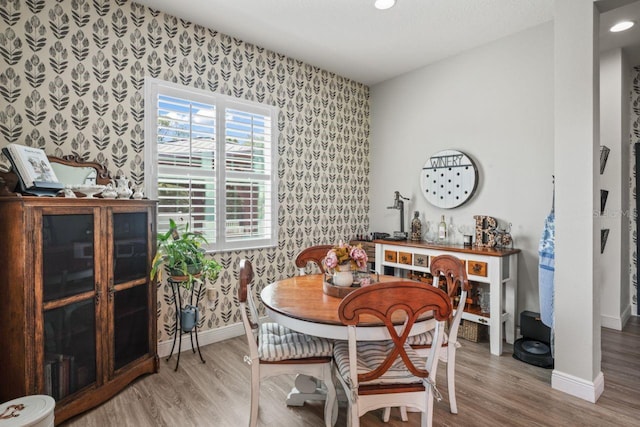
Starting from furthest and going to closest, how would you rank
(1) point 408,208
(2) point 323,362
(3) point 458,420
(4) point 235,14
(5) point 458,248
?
(1) point 408,208, (5) point 458,248, (4) point 235,14, (3) point 458,420, (2) point 323,362

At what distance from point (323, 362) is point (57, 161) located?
7.60 ft

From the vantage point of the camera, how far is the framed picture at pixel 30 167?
81.6 inches

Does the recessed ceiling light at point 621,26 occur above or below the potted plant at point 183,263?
above

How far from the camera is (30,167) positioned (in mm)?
2119

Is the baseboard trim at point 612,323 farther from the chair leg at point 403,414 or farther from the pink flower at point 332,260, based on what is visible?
the pink flower at point 332,260

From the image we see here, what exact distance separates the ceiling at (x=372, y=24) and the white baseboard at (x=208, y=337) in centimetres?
295

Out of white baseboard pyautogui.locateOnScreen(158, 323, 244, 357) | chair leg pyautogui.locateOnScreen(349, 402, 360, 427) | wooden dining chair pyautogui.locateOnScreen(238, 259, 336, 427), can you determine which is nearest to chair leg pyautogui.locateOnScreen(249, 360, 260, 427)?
wooden dining chair pyautogui.locateOnScreen(238, 259, 336, 427)

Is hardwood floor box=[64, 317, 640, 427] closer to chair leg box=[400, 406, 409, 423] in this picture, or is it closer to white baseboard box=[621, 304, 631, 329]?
chair leg box=[400, 406, 409, 423]

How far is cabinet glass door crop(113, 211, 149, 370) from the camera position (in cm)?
244

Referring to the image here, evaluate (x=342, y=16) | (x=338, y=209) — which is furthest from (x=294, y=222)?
(x=342, y=16)

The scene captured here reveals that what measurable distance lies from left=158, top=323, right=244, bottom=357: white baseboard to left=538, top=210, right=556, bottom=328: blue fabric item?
2.80 metres

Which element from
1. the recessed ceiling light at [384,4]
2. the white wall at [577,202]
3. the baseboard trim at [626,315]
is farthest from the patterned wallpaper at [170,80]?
the baseboard trim at [626,315]

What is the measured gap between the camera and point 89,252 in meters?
2.25

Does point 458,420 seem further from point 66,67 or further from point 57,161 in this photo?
point 66,67
